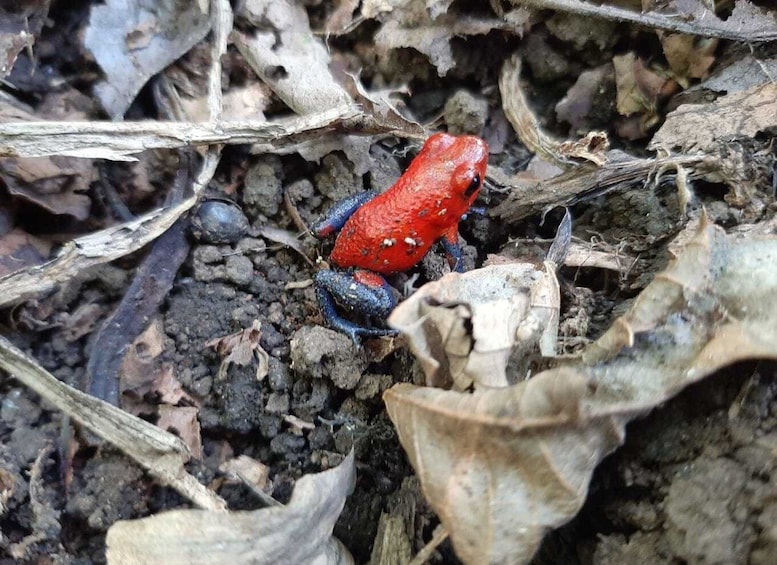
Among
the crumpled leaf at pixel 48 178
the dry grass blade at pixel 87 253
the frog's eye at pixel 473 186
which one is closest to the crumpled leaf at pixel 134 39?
the crumpled leaf at pixel 48 178

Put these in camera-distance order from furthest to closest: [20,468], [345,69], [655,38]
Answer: [345,69], [655,38], [20,468]

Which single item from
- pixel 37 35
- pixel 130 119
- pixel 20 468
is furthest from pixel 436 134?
pixel 20 468

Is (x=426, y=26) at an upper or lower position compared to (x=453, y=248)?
upper

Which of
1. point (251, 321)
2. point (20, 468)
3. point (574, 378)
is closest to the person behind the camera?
point (574, 378)

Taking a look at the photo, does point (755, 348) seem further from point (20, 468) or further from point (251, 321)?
point (20, 468)

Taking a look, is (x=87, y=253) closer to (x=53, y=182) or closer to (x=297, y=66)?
(x=53, y=182)

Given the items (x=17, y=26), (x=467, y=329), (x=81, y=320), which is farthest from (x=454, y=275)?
(x=17, y=26)

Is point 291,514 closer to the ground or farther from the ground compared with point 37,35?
closer to the ground

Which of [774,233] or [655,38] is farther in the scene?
[655,38]
